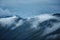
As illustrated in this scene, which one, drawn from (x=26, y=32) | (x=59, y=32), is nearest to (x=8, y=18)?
(x=26, y=32)

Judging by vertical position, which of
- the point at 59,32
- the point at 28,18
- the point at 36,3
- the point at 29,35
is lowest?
the point at 59,32

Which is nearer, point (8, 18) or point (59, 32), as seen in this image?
point (59, 32)

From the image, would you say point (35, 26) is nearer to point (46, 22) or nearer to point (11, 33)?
point (46, 22)

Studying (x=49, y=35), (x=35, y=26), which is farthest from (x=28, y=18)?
(x=49, y=35)

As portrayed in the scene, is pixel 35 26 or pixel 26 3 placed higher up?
pixel 26 3

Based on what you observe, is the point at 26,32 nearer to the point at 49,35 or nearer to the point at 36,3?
the point at 49,35

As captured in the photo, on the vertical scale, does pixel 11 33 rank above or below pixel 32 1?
below
